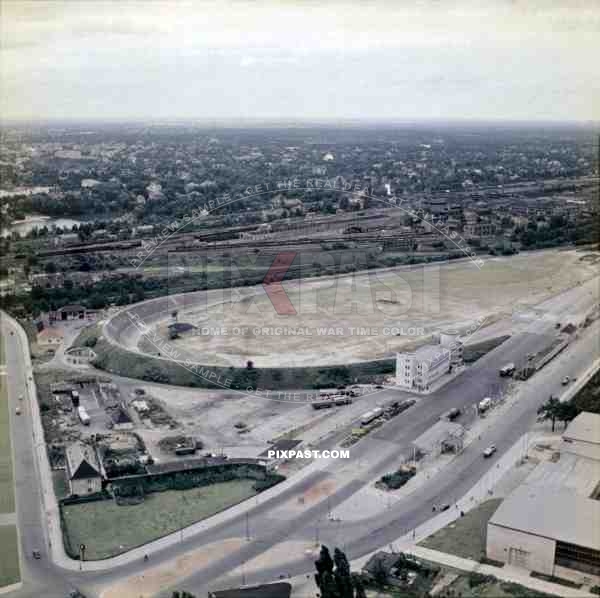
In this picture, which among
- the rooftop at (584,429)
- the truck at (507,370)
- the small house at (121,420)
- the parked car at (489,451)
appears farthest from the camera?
the truck at (507,370)

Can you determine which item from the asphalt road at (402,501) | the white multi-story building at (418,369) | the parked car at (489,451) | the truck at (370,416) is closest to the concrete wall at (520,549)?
the asphalt road at (402,501)

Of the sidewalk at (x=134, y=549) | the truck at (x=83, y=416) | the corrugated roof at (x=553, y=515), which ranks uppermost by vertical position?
the corrugated roof at (x=553, y=515)

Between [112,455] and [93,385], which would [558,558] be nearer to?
[112,455]

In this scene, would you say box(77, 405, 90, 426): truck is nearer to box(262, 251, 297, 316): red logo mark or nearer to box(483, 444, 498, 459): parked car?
box(262, 251, 297, 316): red logo mark

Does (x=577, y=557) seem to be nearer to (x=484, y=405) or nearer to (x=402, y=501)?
(x=402, y=501)

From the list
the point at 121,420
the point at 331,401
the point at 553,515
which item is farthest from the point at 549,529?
the point at 121,420

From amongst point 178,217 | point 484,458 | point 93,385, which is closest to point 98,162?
point 178,217

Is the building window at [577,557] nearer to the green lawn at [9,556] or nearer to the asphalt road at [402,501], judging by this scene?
the asphalt road at [402,501]
